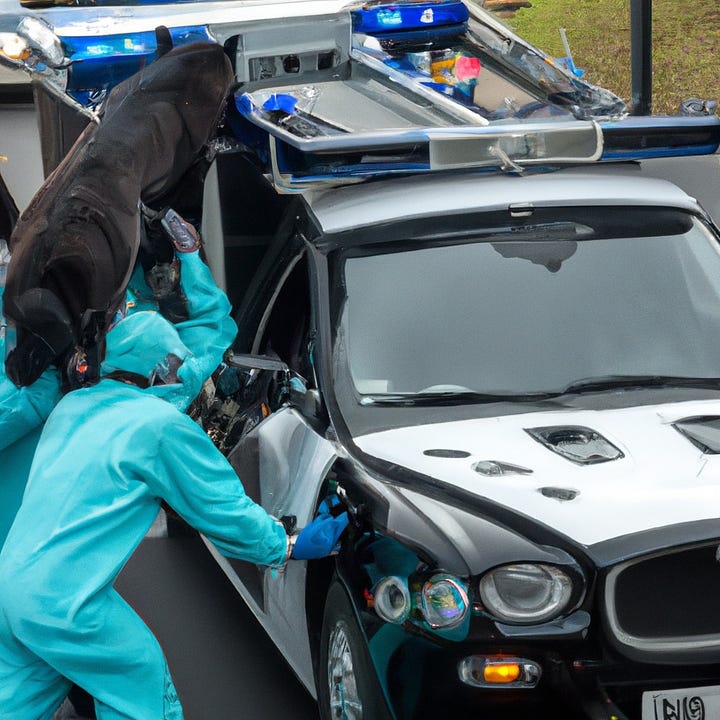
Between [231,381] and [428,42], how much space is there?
1955mm

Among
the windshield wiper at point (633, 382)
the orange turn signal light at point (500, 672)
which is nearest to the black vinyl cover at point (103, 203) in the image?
the orange turn signal light at point (500, 672)

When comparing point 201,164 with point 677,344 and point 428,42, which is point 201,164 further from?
point 677,344

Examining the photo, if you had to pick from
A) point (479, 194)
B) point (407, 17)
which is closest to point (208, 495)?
point (479, 194)

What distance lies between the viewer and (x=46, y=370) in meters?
4.19

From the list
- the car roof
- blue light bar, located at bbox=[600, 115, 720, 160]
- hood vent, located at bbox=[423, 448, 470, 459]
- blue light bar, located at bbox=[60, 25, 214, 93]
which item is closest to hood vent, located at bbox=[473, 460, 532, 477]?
hood vent, located at bbox=[423, 448, 470, 459]

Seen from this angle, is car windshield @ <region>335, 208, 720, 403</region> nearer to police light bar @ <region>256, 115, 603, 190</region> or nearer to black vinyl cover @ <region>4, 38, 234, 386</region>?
police light bar @ <region>256, 115, 603, 190</region>

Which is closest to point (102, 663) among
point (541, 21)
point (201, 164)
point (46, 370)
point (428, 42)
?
point (46, 370)

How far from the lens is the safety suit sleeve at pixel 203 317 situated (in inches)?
181

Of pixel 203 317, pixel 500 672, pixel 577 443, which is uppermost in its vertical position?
pixel 203 317

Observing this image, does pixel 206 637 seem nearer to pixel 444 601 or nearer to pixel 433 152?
pixel 433 152

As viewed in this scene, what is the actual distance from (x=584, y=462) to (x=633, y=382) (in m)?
0.77

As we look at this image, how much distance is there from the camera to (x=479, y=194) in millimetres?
5176

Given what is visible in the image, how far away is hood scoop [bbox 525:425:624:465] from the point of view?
13.4 feet

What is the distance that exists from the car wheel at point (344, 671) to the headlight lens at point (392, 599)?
6.2 inches
